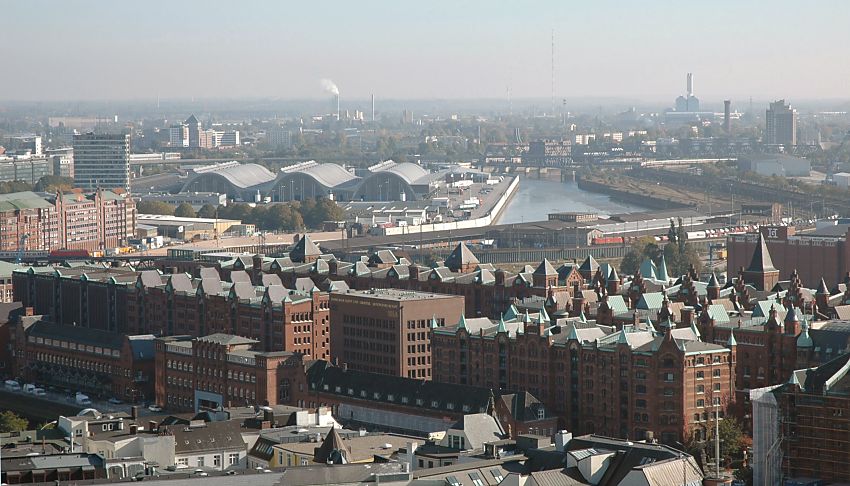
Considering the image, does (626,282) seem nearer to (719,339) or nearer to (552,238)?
(719,339)

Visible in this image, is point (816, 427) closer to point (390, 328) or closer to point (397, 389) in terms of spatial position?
point (397, 389)

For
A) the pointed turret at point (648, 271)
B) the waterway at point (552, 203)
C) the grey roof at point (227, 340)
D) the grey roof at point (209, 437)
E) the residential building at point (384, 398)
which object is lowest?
the waterway at point (552, 203)

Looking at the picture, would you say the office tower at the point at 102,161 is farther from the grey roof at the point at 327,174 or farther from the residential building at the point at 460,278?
the residential building at the point at 460,278

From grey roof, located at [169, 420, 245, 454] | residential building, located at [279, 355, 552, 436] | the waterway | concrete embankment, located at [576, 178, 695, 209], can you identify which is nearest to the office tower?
the waterway

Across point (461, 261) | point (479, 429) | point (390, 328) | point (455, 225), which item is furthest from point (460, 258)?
point (455, 225)

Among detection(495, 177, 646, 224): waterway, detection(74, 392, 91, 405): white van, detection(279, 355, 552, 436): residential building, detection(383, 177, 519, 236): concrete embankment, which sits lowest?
detection(495, 177, 646, 224): waterway

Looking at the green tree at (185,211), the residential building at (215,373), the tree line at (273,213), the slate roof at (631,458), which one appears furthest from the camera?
the green tree at (185,211)

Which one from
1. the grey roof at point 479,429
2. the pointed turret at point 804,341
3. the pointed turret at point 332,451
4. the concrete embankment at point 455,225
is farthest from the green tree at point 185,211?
the pointed turret at point 332,451

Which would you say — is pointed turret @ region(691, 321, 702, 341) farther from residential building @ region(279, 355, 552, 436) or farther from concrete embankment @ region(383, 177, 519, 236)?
concrete embankment @ region(383, 177, 519, 236)
